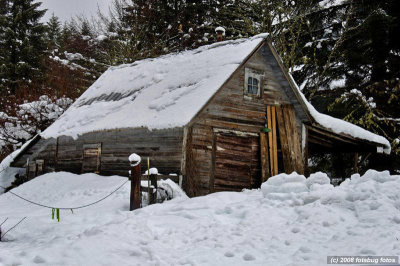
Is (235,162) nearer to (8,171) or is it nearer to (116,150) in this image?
(116,150)

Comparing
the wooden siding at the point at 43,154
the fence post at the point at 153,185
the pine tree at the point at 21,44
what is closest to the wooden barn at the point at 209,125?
the wooden siding at the point at 43,154

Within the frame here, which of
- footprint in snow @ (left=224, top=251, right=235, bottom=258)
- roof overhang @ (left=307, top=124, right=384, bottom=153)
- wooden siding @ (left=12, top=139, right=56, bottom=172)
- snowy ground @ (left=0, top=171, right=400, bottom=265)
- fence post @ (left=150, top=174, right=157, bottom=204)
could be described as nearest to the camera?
snowy ground @ (left=0, top=171, right=400, bottom=265)

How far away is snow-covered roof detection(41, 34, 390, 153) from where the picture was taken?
1110 cm

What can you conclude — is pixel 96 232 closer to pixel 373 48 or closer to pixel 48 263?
pixel 48 263

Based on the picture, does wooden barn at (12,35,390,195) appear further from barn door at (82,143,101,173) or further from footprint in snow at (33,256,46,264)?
footprint in snow at (33,256,46,264)

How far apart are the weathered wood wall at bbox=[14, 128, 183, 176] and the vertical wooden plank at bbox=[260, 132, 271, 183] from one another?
3.23m

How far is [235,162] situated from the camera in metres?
12.1

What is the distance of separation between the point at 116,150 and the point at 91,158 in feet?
5.06

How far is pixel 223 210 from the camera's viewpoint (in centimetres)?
622

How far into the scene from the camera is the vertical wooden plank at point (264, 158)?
40.6ft

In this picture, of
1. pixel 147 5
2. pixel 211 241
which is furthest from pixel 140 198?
pixel 147 5

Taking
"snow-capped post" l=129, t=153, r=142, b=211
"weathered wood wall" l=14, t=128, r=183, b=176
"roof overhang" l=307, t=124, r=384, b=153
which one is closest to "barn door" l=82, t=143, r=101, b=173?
"weathered wood wall" l=14, t=128, r=183, b=176

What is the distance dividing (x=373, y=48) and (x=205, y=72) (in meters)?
10.1

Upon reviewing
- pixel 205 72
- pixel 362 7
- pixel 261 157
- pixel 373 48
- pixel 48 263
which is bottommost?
pixel 48 263
